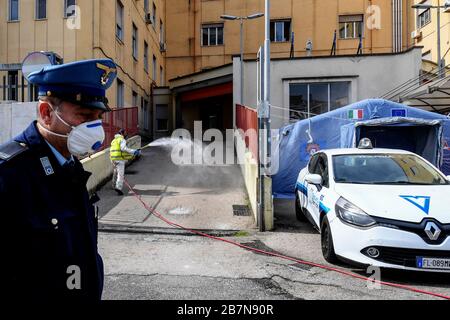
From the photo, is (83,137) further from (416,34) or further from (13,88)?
(416,34)

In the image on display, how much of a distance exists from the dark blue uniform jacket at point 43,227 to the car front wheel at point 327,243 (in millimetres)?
3904

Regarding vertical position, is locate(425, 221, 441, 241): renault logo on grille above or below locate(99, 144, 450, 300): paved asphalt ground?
above

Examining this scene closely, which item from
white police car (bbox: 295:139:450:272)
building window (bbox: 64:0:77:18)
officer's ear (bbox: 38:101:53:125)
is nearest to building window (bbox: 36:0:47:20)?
building window (bbox: 64:0:77:18)

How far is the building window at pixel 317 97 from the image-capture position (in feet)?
52.4

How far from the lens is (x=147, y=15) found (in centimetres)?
2211

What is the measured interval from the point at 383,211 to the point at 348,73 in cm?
1247

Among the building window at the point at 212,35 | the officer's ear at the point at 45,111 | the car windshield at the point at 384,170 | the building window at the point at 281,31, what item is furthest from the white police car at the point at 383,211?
the building window at the point at 212,35

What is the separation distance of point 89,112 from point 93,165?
8752mm

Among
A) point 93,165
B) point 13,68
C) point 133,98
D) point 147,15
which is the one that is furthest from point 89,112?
point 147,15

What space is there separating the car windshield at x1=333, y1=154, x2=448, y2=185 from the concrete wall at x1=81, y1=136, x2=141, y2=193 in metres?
6.39

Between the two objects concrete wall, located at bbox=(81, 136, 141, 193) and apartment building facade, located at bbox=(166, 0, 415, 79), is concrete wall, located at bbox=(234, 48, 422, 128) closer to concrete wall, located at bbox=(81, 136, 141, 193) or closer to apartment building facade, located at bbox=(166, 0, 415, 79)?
concrete wall, located at bbox=(81, 136, 141, 193)

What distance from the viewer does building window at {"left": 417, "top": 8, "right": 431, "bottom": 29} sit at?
23.9 metres

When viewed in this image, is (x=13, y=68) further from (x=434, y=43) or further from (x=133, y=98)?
(x=434, y=43)

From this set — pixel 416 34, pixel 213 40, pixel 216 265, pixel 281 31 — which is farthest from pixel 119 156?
pixel 416 34
